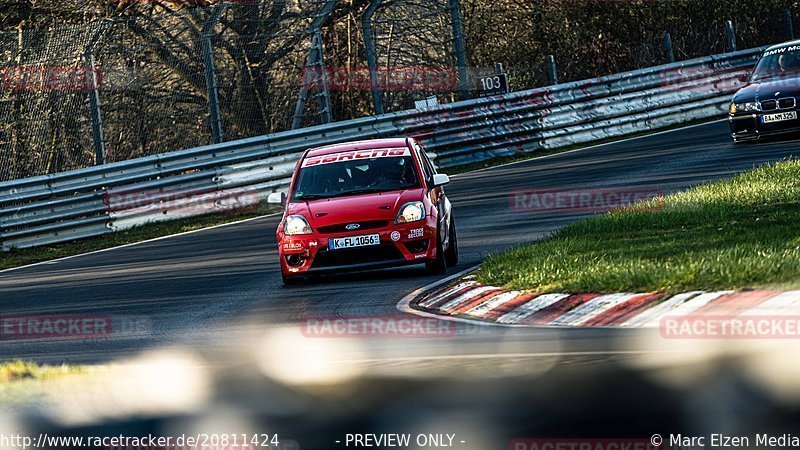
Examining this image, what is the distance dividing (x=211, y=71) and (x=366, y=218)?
10127 millimetres

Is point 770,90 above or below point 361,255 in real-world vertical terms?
above

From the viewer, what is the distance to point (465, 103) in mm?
26266

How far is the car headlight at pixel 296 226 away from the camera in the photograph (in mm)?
13266

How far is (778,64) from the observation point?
77.6 feet

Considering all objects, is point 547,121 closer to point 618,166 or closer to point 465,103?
point 465,103

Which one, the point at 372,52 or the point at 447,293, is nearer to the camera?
the point at 447,293

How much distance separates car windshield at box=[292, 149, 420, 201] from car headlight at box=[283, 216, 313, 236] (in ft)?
1.72

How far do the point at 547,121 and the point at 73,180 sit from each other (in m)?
10.4

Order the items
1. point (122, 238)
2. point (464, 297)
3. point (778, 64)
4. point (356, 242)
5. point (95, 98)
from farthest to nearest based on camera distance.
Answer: point (778, 64)
point (95, 98)
point (122, 238)
point (356, 242)
point (464, 297)

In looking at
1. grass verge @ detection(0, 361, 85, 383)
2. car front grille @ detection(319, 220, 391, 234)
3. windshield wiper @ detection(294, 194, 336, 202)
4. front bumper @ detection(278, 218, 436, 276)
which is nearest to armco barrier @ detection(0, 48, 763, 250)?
windshield wiper @ detection(294, 194, 336, 202)

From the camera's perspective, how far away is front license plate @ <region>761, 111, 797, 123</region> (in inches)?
883

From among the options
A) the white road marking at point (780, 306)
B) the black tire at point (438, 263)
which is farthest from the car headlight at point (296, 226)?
the white road marking at point (780, 306)

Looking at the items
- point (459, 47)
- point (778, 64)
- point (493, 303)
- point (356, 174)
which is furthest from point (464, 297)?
point (459, 47)

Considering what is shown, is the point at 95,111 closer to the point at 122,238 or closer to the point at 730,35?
the point at 122,238
